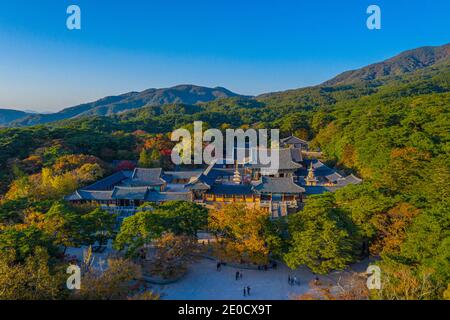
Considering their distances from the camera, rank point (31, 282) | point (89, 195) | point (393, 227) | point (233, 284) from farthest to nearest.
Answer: point (89, 195) < point (393, 227) < point (233, 284) < point (31, 282)

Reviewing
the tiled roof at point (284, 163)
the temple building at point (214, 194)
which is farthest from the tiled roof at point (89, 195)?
the tiled roof at point (284, 163)

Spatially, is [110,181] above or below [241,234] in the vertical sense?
above

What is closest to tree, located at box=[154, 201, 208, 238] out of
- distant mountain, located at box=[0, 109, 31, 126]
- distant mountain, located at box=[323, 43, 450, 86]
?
distant mountain, located at box=[0, 109, 31, 126]

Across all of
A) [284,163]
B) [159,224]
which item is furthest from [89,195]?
[284,163]

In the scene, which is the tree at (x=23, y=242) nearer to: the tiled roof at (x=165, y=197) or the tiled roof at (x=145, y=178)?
the tiled roof at (x=165, y=197)

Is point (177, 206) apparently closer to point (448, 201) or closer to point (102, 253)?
point (102, 253)

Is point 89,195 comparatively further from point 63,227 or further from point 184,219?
point 184,219
